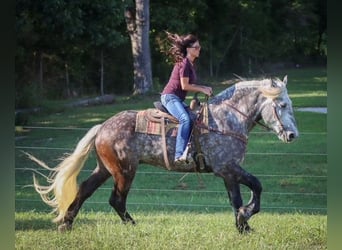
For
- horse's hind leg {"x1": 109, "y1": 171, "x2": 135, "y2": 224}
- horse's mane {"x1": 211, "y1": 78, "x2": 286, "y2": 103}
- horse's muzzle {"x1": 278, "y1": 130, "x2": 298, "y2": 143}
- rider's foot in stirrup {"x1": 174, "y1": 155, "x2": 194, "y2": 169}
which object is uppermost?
horse's mane {"x1": 211, "y1": 78, "x2": 286, "y2": 103}

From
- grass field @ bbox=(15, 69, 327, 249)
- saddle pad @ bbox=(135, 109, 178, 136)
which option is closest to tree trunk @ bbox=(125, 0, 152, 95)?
grass field @ bbox=(15, 69, 327, 249)

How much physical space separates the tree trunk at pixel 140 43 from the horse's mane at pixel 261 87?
610 mm

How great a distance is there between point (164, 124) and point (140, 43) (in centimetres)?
74

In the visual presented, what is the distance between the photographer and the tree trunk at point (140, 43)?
496 cm

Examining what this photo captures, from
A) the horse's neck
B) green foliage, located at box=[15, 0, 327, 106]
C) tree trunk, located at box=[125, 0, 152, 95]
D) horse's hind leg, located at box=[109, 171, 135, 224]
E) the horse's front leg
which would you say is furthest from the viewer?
tree trunk, located at box=[125, 0, 152, 95]

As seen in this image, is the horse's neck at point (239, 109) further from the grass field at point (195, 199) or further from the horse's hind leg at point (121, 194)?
the horse's hind leg at point (121, 194)

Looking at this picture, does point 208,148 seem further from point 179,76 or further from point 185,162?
point 179,76

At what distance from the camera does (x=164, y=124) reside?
182 inches

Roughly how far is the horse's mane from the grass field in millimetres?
120

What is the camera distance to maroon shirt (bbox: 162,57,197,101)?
453 centimetres

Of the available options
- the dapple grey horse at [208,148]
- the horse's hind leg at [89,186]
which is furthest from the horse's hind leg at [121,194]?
the horse's hind leg at [89,186]

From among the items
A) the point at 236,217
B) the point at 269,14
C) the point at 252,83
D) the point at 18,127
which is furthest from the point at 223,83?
the point at 18,127

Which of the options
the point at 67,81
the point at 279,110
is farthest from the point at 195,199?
the point at 67,81

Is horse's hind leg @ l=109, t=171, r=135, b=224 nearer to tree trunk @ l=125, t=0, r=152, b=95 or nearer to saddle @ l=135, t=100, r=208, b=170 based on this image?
saddle @ l=135, t=100, r=208, b=170
